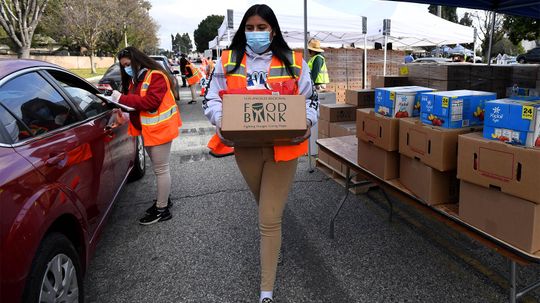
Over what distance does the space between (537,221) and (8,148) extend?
2.55 m

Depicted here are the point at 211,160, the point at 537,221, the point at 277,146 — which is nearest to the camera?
the point at 537,221

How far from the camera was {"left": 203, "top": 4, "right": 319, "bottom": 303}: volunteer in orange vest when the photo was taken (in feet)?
7.67

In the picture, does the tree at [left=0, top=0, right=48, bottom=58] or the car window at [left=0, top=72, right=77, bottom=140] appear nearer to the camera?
the car window at [left=0, top=72, right=77, bottom=140]

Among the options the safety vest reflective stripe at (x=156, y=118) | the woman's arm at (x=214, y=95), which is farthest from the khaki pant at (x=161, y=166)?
the woman's arm at (x=214, y=95)

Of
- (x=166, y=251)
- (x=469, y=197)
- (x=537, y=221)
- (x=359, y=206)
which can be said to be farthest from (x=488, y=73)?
(x=166, y=251)

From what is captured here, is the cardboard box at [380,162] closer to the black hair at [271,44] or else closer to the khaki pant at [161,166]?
the black hair at [271,44]

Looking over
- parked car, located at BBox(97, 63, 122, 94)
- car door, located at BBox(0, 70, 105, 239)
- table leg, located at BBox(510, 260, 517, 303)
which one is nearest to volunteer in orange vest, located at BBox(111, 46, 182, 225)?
car door, located at BBox(0, 70, 105, 239)

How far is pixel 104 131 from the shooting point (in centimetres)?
332

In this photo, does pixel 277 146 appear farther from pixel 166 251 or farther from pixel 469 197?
pixel 166 251

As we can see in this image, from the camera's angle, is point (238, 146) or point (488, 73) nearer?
point (238, 146)

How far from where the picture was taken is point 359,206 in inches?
168

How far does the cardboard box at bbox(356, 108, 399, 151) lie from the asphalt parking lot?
953 mm

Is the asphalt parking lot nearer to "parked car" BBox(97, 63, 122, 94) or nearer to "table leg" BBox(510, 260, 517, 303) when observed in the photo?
"table leg" BBox(510, 260, 517, 303)

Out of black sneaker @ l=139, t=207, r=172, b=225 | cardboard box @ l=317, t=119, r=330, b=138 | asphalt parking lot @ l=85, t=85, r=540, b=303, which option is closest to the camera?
asphalt parking lot @ l=85, t=85, r=540, b=303
